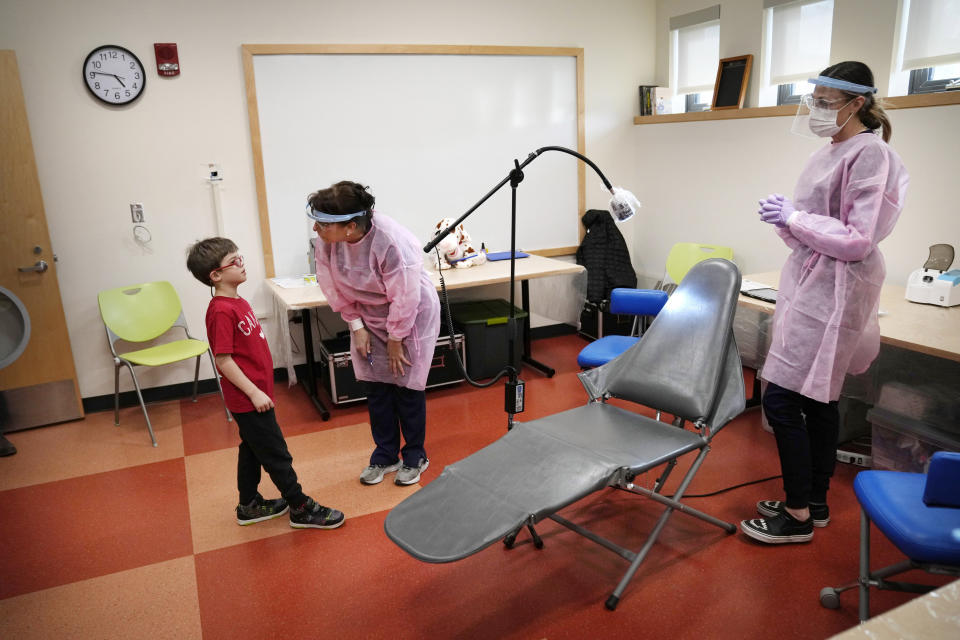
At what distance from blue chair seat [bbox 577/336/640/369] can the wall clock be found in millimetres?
2772

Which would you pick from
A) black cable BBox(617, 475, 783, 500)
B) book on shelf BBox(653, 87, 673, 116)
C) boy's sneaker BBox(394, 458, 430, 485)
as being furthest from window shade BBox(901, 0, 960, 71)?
boy's sneaker BBox(394, 458, 430, 485)

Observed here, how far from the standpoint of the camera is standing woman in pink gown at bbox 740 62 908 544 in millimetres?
2102

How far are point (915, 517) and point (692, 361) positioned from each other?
2.74 ft

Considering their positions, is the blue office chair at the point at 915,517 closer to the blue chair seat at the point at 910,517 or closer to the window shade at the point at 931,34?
the blue chair seat at the point at 910,517

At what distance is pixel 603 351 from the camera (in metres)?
3.09

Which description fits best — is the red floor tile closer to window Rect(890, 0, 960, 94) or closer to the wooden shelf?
the wooden shelf

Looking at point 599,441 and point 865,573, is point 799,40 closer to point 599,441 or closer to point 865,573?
point 599,441

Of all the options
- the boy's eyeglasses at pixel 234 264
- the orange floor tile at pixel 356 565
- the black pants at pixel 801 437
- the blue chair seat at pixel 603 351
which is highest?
the boy's eyeglasses at pixel 234 264

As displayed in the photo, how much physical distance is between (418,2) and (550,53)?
0.96 meters

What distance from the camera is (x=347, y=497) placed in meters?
2.82

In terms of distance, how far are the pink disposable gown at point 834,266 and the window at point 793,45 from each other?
192 cm

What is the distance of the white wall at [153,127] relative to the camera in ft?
11.5

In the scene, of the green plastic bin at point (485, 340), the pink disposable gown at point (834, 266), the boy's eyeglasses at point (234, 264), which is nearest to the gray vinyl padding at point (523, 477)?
the pink disposable gown at point (834, 266)

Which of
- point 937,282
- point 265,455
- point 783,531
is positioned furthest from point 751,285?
point 265,455
